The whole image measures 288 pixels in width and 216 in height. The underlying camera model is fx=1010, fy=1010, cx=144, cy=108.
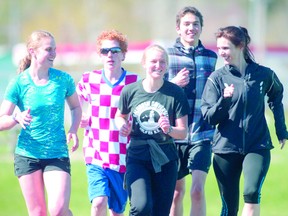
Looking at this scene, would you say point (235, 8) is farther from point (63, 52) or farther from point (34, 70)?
point (34, 70)

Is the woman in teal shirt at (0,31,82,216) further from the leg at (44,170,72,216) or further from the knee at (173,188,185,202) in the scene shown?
the knee at (173,188,185,202)

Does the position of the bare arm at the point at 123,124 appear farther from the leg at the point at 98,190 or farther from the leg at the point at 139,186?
the leg at the point at 98,190

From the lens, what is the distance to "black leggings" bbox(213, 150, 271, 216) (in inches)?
371

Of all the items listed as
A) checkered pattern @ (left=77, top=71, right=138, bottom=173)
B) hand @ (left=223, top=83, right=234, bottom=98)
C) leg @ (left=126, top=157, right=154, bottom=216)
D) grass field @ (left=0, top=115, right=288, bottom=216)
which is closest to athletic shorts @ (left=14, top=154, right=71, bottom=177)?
leg @ (left=126, top=157, right=154, bottom=216)

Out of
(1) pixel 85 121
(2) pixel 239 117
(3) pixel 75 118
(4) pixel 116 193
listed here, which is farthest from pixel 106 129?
(2) pixel 239 117

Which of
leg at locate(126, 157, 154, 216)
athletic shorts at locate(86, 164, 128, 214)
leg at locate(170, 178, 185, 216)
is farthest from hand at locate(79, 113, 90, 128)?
leg at locate(170, 178, 185, 216)

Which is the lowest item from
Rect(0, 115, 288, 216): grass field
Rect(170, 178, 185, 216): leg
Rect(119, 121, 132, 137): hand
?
Rect(0, 115, 288, 216): grass field

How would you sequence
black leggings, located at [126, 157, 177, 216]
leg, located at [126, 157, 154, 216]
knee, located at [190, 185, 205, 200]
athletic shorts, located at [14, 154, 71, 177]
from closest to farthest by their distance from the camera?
leg, located at [126, 157, 154, 216], black leggings, located at [126, 157, 177, 216], athletic shorts, located at [14, 154, 71, 177], knee, located at [190, 185, 205, 200]

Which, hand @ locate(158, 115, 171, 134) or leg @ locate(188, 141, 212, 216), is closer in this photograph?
hand @ locate(158, 115, 171, 134)

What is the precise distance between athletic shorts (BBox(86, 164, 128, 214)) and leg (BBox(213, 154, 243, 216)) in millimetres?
1029

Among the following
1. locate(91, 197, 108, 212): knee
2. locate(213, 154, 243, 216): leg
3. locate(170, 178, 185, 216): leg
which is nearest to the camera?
locate(213, 154, 243, 216): leg

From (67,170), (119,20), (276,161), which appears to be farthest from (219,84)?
Answer: (119,20)

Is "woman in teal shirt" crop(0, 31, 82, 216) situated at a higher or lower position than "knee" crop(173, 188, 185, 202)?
higher

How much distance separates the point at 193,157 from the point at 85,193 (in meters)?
7.36
